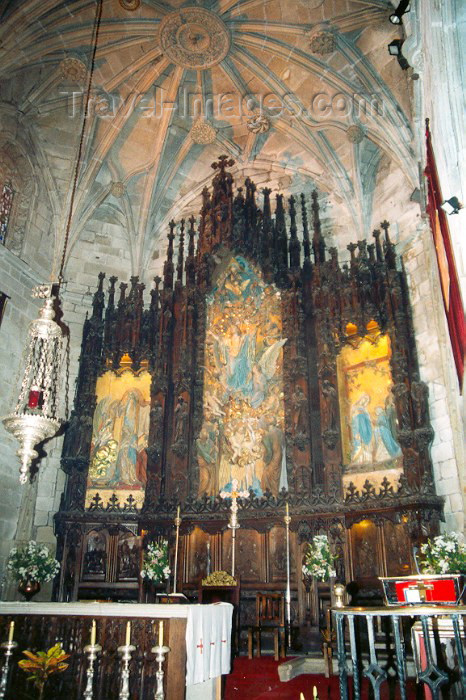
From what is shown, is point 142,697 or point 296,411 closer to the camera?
point 142,697

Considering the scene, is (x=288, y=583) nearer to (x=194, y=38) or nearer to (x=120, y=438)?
(x=120, y=438)

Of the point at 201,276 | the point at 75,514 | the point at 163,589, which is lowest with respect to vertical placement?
the point at 163,589

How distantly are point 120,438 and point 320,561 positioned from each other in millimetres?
5786

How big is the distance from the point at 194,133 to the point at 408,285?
799 cm

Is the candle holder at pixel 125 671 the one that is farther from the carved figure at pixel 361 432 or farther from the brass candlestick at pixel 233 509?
the carved figure at pixel 361 432

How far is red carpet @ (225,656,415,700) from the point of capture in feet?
24.0

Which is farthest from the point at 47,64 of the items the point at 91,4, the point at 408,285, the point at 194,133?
the point at 408,285

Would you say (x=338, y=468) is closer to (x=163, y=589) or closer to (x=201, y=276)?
(x=163, y=589)

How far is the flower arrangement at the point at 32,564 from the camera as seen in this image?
11258 millimetres

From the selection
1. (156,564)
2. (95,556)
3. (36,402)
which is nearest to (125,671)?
(36,402)

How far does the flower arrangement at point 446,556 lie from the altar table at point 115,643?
3987mm

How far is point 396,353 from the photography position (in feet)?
39.5

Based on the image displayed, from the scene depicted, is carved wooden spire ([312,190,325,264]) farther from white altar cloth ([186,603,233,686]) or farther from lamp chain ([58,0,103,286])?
white altar cloth ([186,603,233,686])

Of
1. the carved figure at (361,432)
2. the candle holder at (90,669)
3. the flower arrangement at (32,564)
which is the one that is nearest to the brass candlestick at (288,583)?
the carved figure at (361,432)
